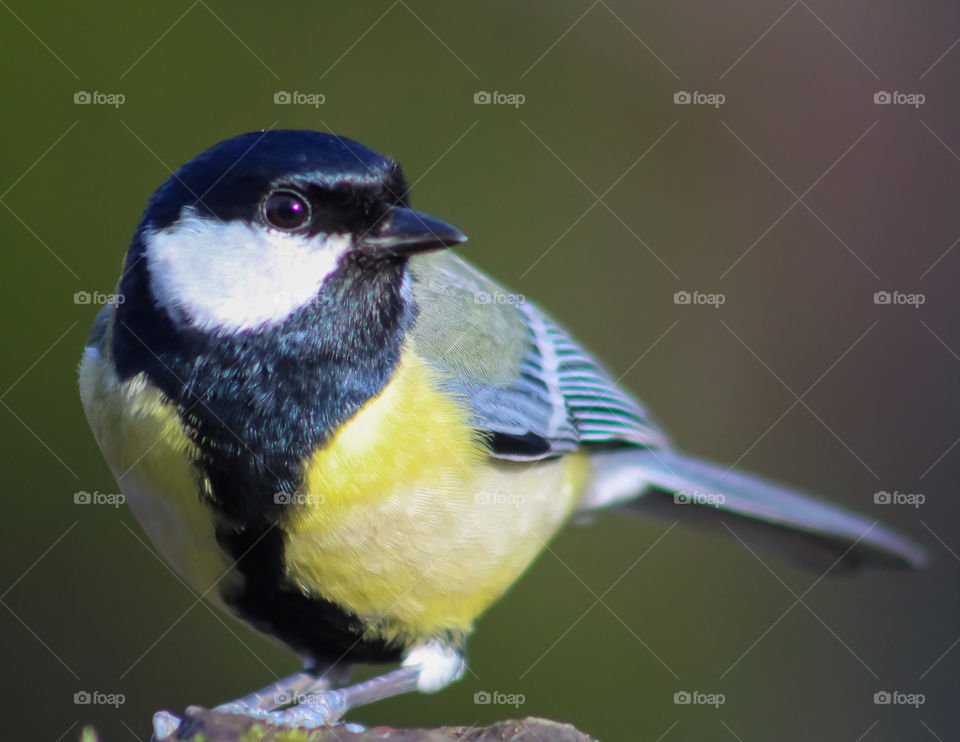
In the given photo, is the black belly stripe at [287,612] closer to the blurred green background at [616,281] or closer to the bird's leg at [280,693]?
the bird's leg at [280,693]

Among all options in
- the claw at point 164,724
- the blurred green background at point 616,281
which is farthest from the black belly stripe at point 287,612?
the blurred green background at point 616,281

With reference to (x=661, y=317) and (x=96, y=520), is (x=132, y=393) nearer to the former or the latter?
(x=96, y=520)

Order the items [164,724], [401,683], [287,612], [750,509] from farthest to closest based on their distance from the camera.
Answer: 1. [750,509]
2. [401,683]
3. [287,612]
4. [164,724]

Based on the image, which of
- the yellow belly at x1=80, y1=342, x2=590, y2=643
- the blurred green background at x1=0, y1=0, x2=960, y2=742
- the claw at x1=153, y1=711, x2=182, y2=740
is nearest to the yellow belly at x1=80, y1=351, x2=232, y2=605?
the yellow belly at x1=80, y1=342, x2=590, y2=643

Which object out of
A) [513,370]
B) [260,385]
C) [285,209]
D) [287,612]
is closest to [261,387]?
[260,385]

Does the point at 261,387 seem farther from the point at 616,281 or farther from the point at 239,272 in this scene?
the point at 616,281

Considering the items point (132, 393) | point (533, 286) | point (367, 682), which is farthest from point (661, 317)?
point (132, 393)
